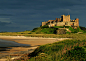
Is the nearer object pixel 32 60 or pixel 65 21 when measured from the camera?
pixel 32 60

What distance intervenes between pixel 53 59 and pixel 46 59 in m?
0.62

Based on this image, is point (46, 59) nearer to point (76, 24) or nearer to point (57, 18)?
point (76, 24)

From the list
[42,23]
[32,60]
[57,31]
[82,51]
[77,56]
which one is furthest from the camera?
[42,23]

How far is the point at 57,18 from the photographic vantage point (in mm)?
103250

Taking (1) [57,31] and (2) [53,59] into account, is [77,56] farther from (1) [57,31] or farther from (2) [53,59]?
(1) [57,31]

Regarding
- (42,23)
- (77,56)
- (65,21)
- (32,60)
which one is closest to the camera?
(32,60)

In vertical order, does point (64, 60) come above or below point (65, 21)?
below

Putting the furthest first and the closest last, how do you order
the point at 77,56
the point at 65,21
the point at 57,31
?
the point at 65,21 → the point at 57,31 → the point at 77,56

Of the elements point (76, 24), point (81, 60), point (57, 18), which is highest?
point (57, 18)

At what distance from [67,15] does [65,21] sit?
747 centimetres

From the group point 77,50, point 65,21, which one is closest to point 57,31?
point 65,21

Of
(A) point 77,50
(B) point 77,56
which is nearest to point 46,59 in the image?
(B) point 77,56

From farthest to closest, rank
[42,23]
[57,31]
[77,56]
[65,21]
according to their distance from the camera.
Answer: [42,23] < [65,21] < [57,31] < [77,56]

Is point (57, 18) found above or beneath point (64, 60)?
above
